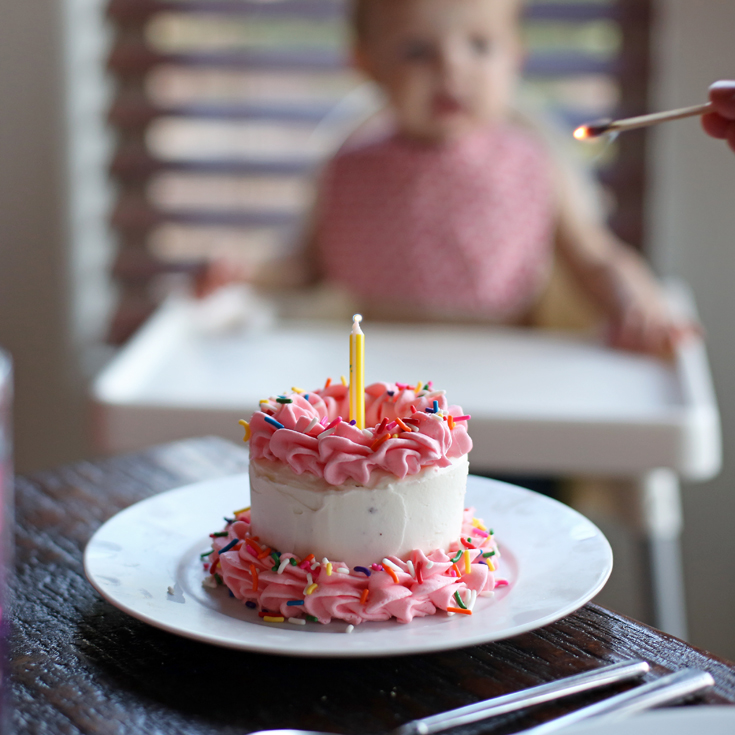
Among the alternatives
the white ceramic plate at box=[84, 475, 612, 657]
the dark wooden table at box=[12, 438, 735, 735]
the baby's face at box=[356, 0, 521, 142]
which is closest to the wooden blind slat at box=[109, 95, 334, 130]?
the baby's face at box=[356, 0, 521, 142]

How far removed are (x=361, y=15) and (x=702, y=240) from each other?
816mm

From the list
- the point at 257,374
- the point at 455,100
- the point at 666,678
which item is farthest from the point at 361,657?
the point at 455,100

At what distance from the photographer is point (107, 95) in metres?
2.19

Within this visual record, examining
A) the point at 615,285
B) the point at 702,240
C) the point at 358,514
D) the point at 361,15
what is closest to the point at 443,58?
the point at 361,15

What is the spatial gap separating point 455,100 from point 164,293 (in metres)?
1.01

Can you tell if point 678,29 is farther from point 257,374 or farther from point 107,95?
point 107,95

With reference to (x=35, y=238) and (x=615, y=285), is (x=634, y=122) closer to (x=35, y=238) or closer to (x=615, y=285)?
(x=615, y=285)

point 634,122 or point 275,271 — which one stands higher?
point 634,122

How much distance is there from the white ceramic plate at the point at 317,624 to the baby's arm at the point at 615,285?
76 centimetres

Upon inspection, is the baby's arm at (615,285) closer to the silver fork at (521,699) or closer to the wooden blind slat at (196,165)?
the wooden blind slat at (196,165)

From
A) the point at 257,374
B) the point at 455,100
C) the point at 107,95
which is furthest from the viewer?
the point at 107,95

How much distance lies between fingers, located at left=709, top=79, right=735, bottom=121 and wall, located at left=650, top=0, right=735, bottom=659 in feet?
4.43

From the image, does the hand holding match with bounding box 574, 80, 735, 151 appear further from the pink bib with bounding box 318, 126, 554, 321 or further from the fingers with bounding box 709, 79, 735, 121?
the pink bib with bounding box 318, 126, 554, 321

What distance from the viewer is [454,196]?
5.16 ft
